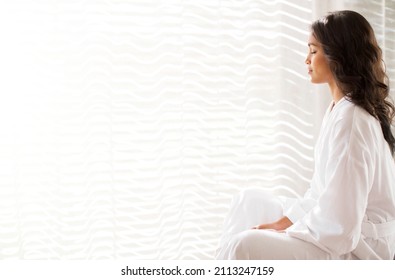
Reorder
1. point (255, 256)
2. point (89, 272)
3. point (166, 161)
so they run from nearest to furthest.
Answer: point (255, 256), point (89, 272), point (166, 161)

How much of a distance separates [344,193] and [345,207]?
0.12 ft

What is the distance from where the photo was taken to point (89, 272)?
1.54 metres

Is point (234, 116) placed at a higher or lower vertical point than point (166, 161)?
higher

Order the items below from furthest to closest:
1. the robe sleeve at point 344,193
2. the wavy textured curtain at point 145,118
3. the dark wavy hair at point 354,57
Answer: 1. the wavy textured curtain at point 145,118
2. the dark wavy hair at point 354,57
3. the robe sleeve at point 344,193

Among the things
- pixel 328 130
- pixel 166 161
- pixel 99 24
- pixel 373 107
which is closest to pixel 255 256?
pixel 328 130

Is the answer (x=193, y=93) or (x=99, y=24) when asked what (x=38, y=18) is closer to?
(x=99, y=24)

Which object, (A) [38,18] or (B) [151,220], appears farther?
(B) [151,220]

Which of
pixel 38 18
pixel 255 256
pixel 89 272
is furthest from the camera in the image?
pixel 38 18

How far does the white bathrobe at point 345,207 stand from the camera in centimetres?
143

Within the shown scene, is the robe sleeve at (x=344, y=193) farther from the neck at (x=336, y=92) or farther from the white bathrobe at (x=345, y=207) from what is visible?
the neck at (x=336, y=92)

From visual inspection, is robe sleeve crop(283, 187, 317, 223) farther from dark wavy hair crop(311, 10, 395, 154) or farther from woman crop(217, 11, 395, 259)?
dark wavy hair crop(311, 10, 395, 154)

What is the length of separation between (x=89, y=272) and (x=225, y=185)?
877 millimetres

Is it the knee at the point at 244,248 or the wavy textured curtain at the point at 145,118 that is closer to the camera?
the knee at the point at 244,248

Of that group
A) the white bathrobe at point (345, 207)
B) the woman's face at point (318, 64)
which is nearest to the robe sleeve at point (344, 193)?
the white bathrobe at point (345, 207)
